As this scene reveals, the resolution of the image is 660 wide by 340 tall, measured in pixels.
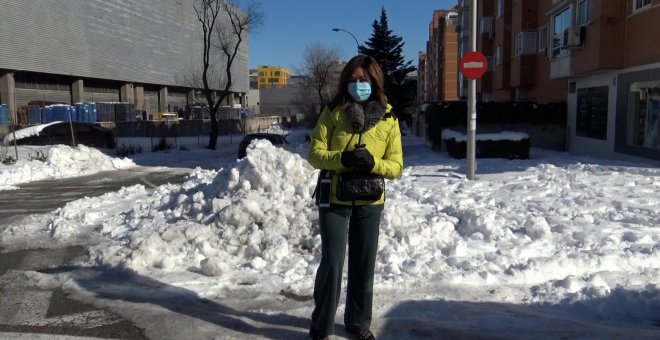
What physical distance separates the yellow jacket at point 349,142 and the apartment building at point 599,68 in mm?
14014

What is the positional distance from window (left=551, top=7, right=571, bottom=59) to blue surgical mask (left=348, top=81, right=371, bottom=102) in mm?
19328

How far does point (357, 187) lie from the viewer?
381 centimetres

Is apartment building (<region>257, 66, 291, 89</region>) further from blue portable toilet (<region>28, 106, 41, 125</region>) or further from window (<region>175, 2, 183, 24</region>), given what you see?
blue portable toilet (<region>28, 106, 41, 125</region>)

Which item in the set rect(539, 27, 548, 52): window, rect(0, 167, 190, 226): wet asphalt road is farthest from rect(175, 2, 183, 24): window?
Result: rect(539, 27, 548, 52): window

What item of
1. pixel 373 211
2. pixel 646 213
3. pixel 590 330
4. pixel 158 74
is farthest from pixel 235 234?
pixel 158 74

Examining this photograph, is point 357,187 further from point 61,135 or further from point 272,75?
point 272,75

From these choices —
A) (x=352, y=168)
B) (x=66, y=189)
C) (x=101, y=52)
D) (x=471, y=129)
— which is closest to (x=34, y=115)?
(x=101, y=52)

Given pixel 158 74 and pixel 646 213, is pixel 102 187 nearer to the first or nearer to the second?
pixel 646 213

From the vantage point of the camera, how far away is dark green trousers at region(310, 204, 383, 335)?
3885 mm

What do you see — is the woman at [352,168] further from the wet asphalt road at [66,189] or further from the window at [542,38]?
the window at [542,38]

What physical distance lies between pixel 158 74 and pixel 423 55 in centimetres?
7133

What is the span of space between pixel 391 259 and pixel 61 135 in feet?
84.7

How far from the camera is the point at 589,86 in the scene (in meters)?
20.4

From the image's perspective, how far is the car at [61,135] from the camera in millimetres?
27328
